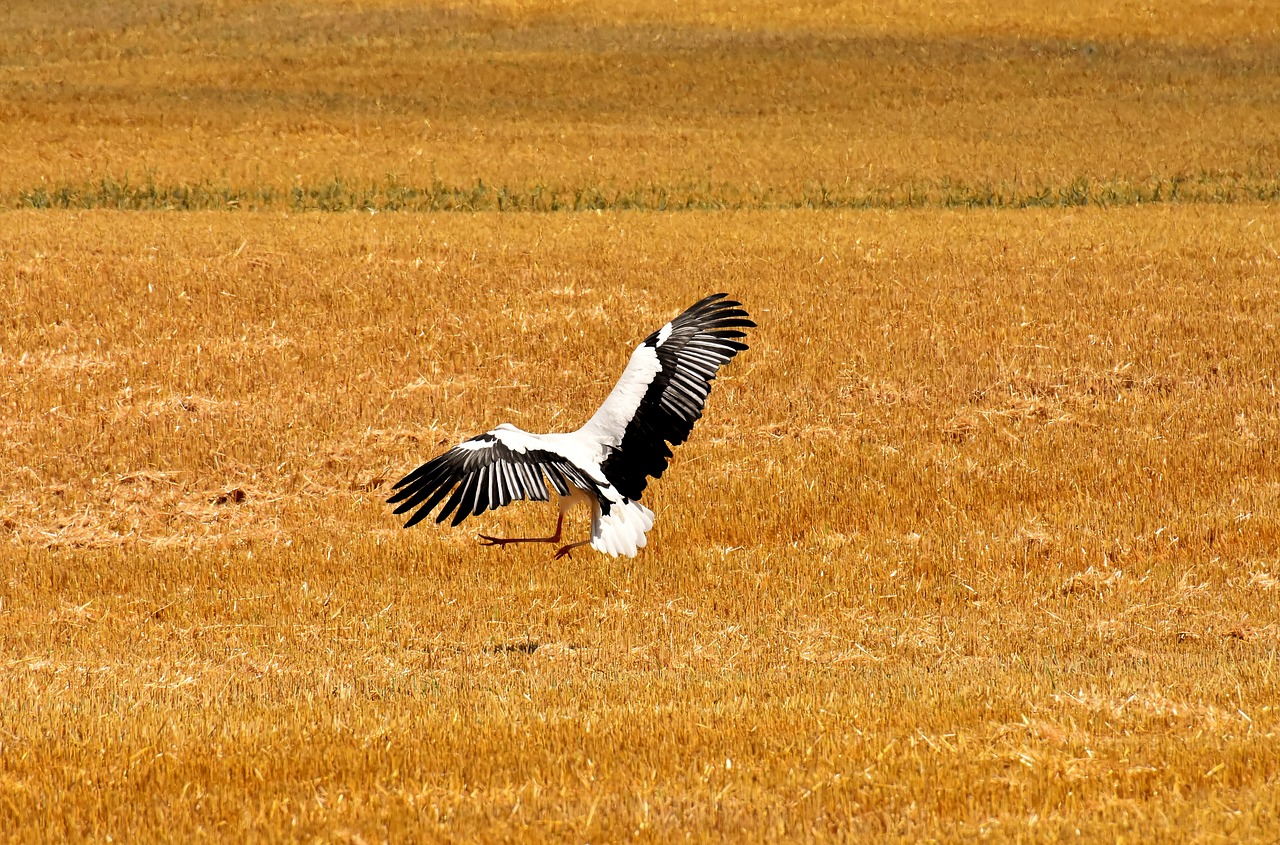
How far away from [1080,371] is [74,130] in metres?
26.5

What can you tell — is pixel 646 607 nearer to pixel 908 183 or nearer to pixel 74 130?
pixel 908 183

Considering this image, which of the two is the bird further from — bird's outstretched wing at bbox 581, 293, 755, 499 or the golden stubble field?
the golden stubble field

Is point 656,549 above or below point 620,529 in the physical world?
above

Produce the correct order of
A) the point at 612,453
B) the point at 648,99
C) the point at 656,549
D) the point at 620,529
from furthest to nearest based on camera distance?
the point at 648,99, the point at 656,549, the point at 612,453, the point at 620,529

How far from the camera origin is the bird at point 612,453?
6.67 meters

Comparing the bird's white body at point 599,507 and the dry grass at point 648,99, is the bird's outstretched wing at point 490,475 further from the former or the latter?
the dry grass at point 648,99

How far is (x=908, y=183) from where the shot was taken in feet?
94.9

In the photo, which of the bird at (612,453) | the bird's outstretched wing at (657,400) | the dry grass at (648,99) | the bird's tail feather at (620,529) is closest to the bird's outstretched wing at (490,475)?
the bird at (612,453)

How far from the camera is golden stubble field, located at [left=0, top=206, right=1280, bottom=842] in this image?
218 inches

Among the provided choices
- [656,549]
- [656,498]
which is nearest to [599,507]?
[656,549]

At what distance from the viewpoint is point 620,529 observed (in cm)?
747

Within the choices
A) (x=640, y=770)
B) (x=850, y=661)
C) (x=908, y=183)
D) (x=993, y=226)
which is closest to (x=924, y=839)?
(x=640, y=770)

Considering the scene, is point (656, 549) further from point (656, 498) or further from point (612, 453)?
point (612, 453)

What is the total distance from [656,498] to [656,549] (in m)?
1.25
